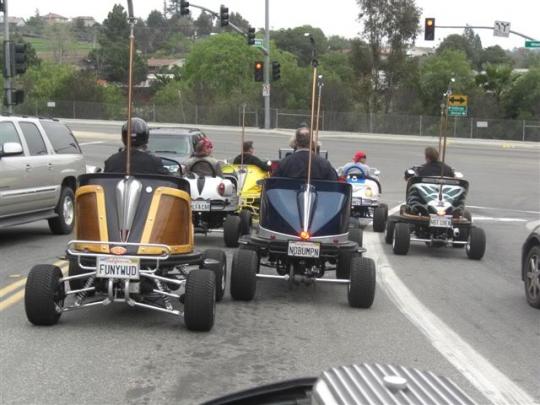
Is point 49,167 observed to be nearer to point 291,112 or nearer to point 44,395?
point 44,395

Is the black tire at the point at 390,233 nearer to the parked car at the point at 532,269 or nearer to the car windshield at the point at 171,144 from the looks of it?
the parked car at the point at 532,269

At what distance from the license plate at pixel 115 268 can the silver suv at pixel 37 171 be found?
5.79 metres

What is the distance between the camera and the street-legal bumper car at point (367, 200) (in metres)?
16.0

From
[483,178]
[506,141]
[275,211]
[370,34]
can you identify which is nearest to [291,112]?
[370,34]

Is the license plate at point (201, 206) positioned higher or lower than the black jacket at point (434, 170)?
lower

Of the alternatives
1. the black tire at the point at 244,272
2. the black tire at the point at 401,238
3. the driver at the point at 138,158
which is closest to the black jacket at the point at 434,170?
the black tire at the point at 401,238

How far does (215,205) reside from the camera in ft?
43.7

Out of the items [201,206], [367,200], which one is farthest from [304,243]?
[367,200]

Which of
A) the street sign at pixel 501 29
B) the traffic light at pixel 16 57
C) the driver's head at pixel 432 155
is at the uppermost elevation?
the street sign at pixel 501 29

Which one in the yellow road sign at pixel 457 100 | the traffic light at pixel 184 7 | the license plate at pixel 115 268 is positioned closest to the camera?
the license plate at pixel 115 268

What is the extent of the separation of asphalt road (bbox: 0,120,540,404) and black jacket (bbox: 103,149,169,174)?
137cm

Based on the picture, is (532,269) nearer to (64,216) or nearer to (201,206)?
(201,206)

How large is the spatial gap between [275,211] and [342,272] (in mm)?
1008

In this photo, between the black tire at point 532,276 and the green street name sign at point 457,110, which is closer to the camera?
the black tire at point 532,276
